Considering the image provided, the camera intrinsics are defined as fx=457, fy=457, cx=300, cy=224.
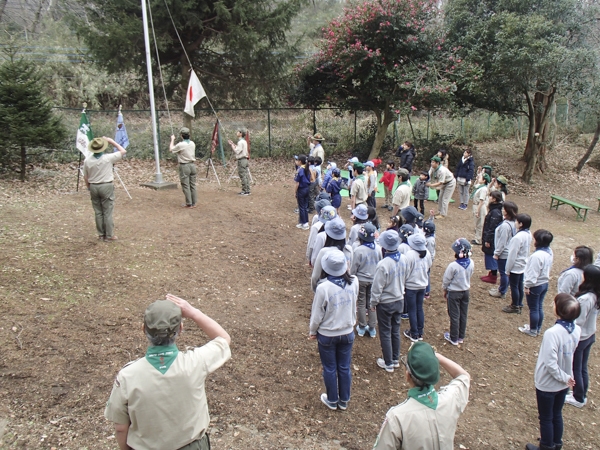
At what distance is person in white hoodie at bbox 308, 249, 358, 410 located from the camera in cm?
432

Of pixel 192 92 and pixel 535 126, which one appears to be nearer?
pixel 192 92

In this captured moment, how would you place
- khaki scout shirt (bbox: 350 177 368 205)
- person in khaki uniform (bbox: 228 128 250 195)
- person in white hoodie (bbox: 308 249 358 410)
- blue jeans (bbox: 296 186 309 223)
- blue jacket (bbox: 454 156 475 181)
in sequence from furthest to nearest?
blue jacket (bbox: 454 156 475 181), person in khaki uniform (bbox: 228 128 250 195), blue jeans (bbox: 296 186 309 223), khaki scout shirt (bbox: 350 177 368 205), person in white hoodie (bbox: 308 249 358 410)

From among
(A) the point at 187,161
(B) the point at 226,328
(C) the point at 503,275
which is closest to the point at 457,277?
(C) the point at 503,275

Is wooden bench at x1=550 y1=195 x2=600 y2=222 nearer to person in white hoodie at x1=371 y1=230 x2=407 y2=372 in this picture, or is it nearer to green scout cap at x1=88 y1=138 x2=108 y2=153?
person in white hoodie at x1=371 y1=230 x2=407 y2=372

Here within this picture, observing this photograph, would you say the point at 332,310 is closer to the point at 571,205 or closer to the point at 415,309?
the point at 415,309

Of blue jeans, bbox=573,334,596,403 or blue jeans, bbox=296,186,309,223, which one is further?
blue jeans, bbox=296,186,309,223

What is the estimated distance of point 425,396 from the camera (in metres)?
2.67

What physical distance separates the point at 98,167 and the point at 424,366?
6822 mm

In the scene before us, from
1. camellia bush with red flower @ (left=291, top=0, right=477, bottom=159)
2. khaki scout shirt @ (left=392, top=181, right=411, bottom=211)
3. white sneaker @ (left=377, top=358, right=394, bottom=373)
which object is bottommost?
white sneaker @ (left=377, top=358, right=394, bottom=373)

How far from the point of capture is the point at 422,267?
5898 millimetres

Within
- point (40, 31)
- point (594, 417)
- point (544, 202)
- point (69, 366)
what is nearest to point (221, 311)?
point (69, 366)

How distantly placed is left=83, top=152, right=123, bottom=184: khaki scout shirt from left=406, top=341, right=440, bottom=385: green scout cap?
258 inches

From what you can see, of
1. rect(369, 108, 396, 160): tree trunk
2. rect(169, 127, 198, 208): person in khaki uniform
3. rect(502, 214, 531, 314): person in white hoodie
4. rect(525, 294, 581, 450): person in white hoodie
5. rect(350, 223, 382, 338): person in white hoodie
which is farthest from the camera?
rect(369, 108, 396, 160): tree trunk

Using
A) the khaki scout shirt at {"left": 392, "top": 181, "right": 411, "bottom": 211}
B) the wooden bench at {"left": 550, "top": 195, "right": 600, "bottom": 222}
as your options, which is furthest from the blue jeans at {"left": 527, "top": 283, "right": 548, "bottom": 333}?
the wooden bench at {"left": 550, "top": 195, "right": 600, "bottom": 222}
